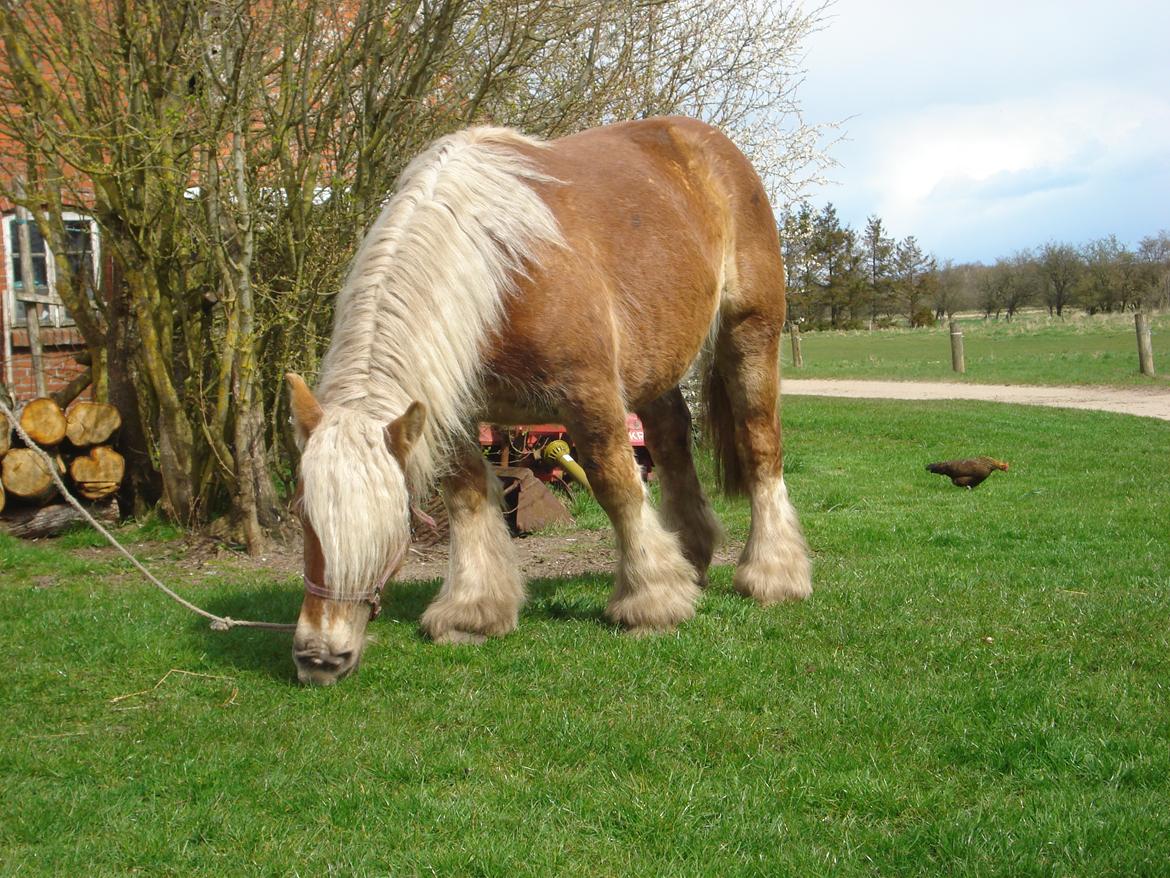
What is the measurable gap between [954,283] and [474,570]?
78406 mm

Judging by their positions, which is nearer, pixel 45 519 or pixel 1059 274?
pixel 45 519

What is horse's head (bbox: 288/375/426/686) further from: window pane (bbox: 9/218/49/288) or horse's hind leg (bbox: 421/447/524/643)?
window pane (bbox: 9/218/49/288)

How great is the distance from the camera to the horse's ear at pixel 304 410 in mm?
3934

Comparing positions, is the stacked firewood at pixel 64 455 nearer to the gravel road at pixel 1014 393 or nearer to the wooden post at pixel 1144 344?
the gravel road at pixel 1014 393

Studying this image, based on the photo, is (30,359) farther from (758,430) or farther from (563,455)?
(758,430)

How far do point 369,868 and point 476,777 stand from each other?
58 centimetres

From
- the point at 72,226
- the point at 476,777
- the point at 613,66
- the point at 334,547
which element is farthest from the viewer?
the point at 72,226

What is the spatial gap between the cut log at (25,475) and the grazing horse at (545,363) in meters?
4.59

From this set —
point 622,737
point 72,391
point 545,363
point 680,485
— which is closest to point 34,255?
point 72,391

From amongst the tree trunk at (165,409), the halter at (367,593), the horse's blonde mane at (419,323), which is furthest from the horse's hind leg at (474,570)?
the tree trunk at (165,409)

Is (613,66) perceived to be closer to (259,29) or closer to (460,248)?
(259,29)

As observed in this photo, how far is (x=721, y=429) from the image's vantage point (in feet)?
20.2

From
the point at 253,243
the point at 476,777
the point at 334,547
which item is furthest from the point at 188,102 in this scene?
the point at 476,777

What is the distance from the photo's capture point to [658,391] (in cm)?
530
